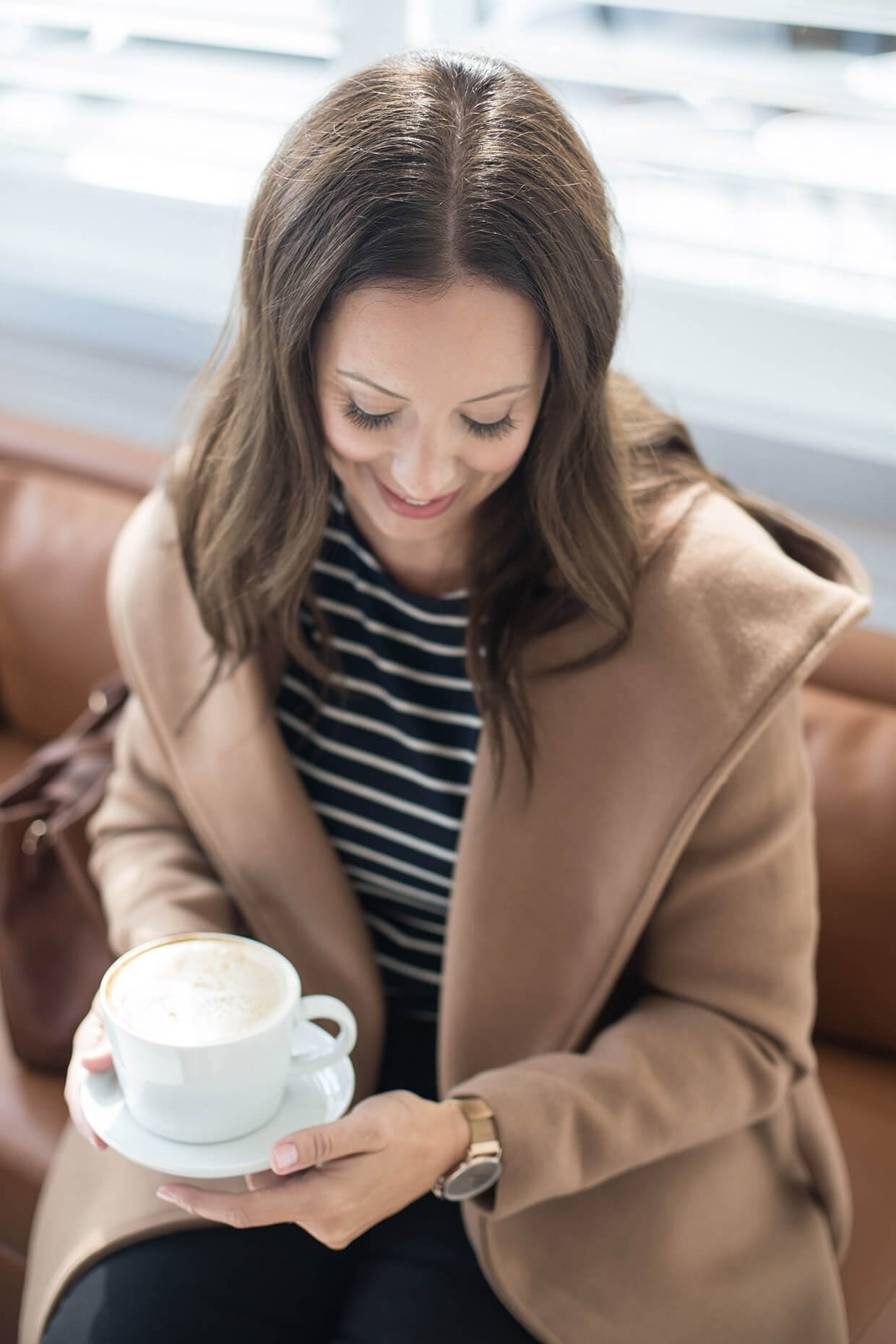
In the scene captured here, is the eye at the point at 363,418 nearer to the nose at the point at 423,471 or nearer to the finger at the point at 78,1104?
the nose at the point at 423,471

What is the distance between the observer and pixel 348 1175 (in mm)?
747

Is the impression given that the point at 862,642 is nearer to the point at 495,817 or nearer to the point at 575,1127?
the point at 495,817

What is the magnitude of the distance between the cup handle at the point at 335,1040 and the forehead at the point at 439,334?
0.40 m

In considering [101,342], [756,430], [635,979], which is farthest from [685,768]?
[101,342]

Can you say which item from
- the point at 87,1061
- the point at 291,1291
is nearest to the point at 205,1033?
the point at 87,1061

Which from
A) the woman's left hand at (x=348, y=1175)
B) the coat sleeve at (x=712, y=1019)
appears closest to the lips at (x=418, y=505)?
the coat sleeve at (x=712, y=1019)

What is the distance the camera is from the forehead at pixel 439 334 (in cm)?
73

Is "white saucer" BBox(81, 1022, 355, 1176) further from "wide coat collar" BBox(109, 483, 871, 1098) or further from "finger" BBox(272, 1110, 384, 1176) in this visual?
"wide coat collar" BBox(109, 483, 871, 1098)

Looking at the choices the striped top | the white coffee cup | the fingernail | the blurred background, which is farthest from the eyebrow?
the blurred background

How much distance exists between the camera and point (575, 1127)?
0.84 metres

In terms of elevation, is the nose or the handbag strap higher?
the nose

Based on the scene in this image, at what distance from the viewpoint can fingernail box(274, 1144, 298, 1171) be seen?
0.70 meters

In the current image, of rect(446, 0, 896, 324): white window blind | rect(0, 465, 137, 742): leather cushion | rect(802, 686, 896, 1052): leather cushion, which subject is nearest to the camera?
rect(802, 686, 896, 1052): leather cushion

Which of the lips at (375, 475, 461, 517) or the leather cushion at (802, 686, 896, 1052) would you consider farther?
the leather cushion at (802, 686, 896, 1052)
